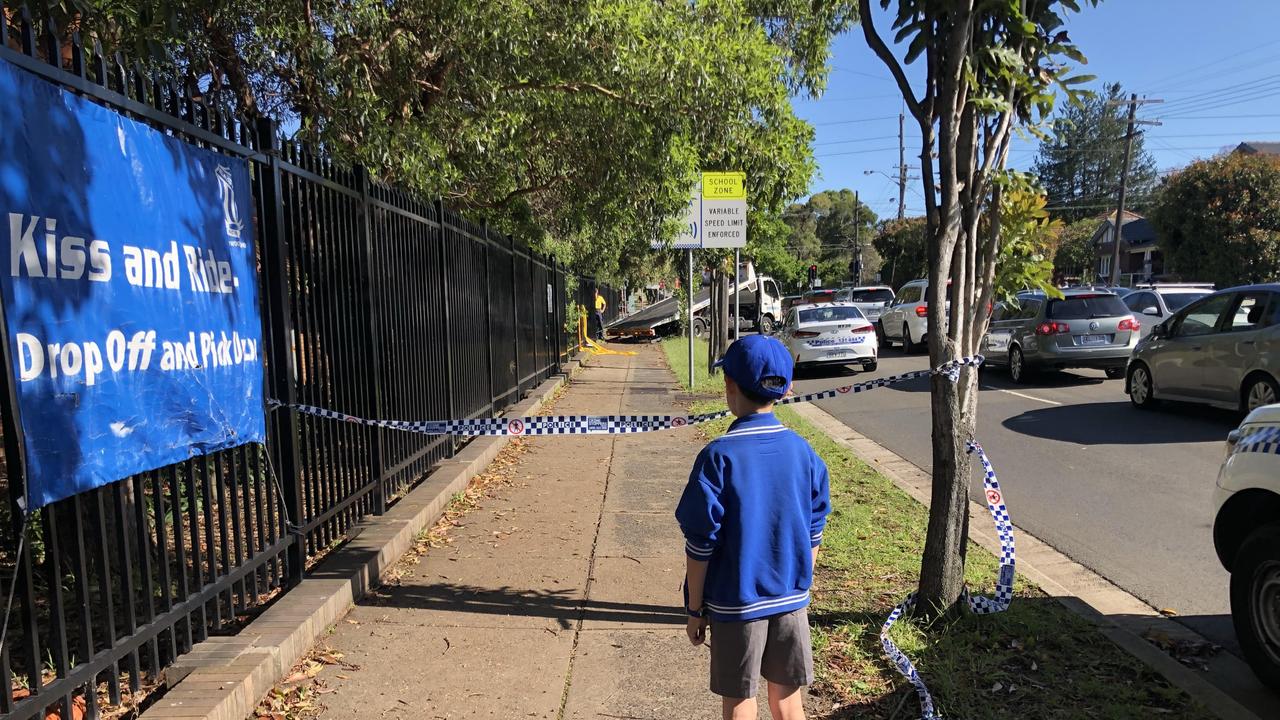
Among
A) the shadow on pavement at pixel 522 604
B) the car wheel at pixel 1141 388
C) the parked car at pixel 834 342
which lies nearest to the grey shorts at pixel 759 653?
the shadow on pavement at pixel 522 604

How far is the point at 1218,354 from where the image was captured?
356 inches

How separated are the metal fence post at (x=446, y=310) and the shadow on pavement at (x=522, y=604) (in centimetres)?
297

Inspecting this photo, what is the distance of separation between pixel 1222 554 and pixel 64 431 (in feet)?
16.4

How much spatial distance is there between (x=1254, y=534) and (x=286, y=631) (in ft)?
14.3

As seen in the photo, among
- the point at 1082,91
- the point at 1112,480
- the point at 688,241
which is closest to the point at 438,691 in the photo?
the point at 1082,91

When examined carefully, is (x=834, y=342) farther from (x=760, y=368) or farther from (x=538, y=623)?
(x=760, y=368)

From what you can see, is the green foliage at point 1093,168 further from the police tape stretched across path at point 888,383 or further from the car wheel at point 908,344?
the police tape stretched across path at point 888,383

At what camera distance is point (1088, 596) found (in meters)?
4.63

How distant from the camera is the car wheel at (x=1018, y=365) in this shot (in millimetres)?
13648

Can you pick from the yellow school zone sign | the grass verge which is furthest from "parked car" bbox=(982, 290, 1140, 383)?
the grass verge

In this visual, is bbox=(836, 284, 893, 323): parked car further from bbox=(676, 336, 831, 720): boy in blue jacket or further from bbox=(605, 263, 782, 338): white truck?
bbox=(676, 336, 831, 720): boy in blue jacket

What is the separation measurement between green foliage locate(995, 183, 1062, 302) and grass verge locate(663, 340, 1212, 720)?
1681 millimetres

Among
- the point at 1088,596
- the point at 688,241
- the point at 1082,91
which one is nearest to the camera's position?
the point at 1082,91

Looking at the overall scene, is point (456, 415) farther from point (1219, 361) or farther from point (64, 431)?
point (1219, 361)
